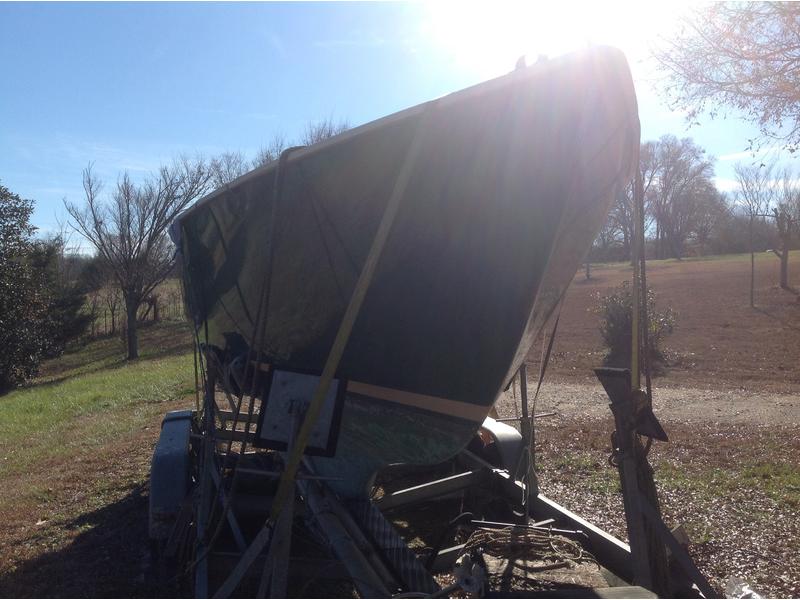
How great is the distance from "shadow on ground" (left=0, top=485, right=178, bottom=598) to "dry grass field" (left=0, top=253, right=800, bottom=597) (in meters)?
0.01

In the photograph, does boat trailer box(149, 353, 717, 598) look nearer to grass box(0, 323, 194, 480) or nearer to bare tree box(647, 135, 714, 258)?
grass box(0, 323, 194, 480)

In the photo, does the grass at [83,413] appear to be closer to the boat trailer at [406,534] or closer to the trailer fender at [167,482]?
the trailer fender at [167,482]

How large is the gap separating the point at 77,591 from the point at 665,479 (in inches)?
185

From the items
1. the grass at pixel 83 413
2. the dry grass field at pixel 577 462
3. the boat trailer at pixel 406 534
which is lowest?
the grass at pixel 83 413

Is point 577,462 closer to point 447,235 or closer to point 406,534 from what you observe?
point 406,534

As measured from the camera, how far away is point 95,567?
4699 mm

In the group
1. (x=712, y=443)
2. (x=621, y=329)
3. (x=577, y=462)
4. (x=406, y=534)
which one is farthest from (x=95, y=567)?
(x=621, y=329)

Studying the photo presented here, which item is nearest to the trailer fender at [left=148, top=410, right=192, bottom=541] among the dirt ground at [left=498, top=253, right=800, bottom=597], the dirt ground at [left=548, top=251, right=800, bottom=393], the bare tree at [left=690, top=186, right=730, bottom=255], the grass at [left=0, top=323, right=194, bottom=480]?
the dirt ground at [left=498, top=253, right=800, bottom=597]

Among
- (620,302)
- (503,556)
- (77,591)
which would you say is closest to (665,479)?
(503,556)

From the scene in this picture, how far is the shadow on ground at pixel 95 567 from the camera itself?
431 centimetres

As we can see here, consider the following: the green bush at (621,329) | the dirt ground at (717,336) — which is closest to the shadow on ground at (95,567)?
the dirt ground at (717,336)

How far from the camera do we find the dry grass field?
15.2 ft

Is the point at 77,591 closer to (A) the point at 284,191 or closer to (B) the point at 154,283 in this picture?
(A) the point at 284,191

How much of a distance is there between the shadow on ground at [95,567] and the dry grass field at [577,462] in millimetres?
14
